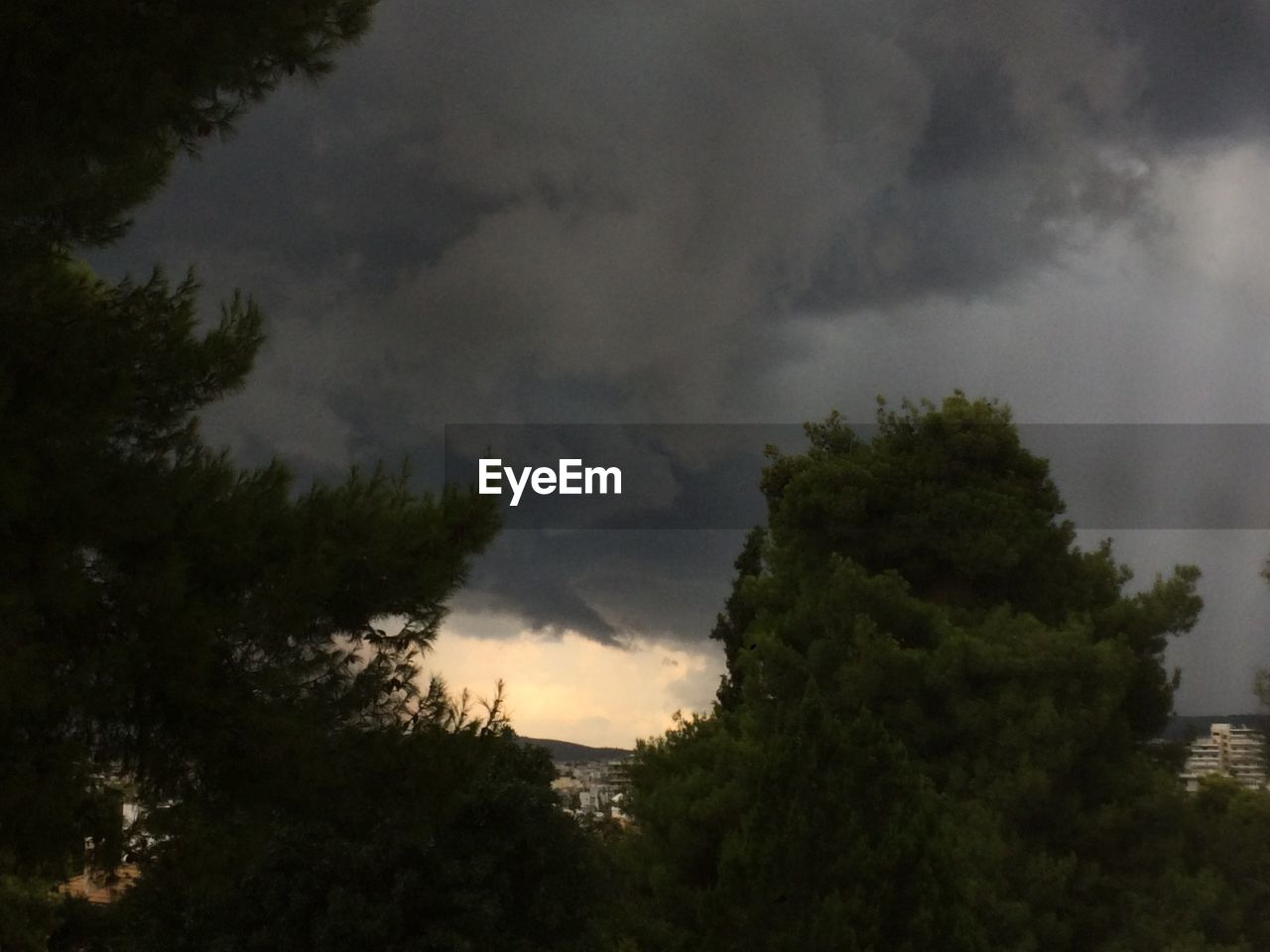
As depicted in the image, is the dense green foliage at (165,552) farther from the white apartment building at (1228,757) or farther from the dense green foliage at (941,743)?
the white apartment building at (1228,757)

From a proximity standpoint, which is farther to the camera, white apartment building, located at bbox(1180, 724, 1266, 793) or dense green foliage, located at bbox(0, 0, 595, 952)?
white apartment building, located at bbox(1180, 724, 1266, 793)

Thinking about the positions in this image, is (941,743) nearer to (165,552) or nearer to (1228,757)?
(1228,757)

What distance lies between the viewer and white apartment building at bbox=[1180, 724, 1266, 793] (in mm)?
19031

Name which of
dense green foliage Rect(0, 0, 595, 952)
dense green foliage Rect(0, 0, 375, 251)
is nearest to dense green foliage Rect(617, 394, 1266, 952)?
dense green foliage Rect(0, 0, 595, 952)

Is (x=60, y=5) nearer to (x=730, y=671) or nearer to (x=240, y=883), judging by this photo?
(x=240, y=883)

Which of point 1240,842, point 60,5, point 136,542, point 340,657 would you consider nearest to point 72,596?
point 136,542

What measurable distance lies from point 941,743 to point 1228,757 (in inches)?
194

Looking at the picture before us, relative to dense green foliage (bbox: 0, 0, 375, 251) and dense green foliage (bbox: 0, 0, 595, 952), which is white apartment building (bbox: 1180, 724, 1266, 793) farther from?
dense green foliage (bbox: 0, 0, 375, 251)

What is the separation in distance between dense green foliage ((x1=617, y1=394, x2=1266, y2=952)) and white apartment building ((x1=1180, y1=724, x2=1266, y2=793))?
1.65 ft

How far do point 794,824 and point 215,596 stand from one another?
668 centimetres

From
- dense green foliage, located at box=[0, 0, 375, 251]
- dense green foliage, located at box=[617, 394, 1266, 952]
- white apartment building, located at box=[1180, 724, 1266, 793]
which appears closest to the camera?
dense green foliage, located at box=[0, 0, 375, 251]

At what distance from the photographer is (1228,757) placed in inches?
808

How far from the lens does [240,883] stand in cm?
1466

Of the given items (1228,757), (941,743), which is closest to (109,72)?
(941,743)
